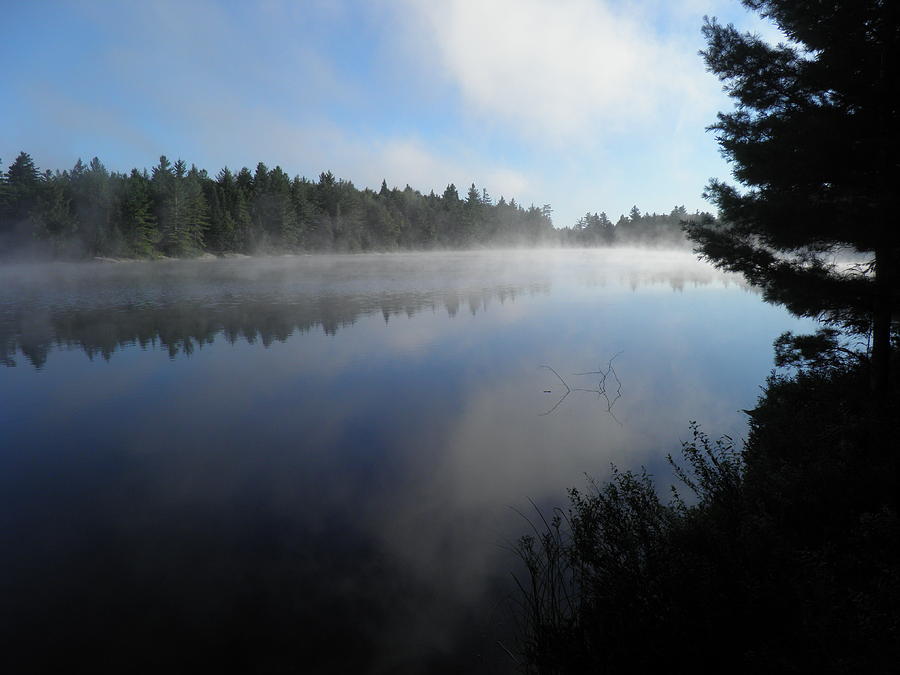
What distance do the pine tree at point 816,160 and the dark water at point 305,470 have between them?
13.3 ft

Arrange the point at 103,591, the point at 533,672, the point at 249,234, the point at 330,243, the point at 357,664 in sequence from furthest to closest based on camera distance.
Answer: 1. the point at 330,243
2. the point at 249,234
3. the point at 103,591
4. the point at 357,664
5. the point at 533,672

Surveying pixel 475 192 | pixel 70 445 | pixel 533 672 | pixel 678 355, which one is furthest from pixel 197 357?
pixel 475 192

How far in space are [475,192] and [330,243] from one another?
178 feet

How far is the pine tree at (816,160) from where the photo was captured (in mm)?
6336

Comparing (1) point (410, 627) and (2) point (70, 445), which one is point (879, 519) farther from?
(2) point (70, 445)

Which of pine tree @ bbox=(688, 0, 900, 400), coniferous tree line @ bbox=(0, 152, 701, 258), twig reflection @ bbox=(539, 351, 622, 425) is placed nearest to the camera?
pine tree @ bbox=(688, 0, 900, 400)

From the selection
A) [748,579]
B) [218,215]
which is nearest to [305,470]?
[748,579]

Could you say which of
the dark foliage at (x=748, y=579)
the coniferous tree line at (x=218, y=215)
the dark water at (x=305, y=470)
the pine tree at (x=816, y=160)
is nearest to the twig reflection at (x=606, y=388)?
the dark water at (x=305, y=470)

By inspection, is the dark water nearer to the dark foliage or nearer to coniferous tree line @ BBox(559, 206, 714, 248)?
the dark foliage

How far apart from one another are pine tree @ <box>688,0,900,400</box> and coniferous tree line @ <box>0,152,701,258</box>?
50.7 m

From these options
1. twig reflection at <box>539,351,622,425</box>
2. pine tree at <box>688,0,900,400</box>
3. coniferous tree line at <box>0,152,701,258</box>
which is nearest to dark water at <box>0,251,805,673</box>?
twig reflection at <box>539,351,622,425</box>

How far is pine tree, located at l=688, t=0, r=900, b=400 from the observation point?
6336 mm

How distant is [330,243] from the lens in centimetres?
10456

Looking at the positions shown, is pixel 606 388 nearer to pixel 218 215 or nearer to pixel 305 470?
pixel 305 470
